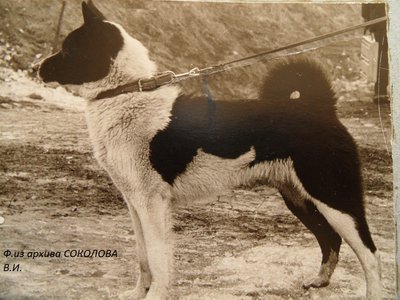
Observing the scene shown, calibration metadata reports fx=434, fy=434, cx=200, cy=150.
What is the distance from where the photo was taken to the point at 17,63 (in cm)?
272

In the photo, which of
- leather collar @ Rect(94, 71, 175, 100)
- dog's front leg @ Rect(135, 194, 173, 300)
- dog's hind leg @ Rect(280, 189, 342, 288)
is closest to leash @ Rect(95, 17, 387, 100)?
leather collar @ Rect(94, 71, 175, 100)

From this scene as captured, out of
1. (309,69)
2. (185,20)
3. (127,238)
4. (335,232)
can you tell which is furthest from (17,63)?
(335,232)

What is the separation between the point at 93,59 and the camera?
97.2 inches

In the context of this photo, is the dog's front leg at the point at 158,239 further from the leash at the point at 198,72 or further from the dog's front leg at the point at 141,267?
the leash at the point at 198,72

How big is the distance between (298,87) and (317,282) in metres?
1.20

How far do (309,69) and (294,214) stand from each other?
0.91 meters

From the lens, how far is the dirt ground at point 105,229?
8.57 ft

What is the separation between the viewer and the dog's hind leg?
2.60m

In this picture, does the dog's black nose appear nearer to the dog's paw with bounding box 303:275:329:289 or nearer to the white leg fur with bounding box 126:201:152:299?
the white leg fur with bounding box 126:201:152:299

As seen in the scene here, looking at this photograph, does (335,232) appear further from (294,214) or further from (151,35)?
(151,35)

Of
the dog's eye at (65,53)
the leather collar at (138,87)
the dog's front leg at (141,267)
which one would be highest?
the dog's eye at (65,53)

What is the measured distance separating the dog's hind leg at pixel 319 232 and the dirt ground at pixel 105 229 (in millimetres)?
38

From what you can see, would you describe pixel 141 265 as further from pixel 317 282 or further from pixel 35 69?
pixel 35 69

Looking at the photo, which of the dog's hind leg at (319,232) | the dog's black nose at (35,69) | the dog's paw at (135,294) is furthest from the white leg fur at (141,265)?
the dog's black nose at (35,69)
